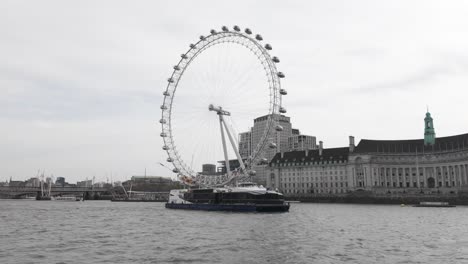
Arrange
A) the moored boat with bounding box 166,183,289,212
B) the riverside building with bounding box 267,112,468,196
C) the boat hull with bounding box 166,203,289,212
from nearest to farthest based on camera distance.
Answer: the boat hull with bounding box 166,203,289,212
the moored boat with bounding box 166,183,289,212
the riverside building with bounding box 267,112,468,196

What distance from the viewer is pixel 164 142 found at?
87688mm

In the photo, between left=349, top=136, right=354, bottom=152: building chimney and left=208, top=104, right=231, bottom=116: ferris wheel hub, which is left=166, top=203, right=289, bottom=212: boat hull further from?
left=349, top=136, right=354, bottom=152: building chimney

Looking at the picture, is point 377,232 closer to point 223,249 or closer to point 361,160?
point 223,249

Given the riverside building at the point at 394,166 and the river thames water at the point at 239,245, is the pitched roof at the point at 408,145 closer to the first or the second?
the riverside building at the point at 394,166

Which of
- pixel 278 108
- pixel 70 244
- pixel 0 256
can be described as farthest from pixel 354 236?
pixel 278 108

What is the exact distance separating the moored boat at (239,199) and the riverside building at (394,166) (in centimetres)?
9158

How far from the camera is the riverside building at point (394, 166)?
165625 millimetres

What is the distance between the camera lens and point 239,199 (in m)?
83.4

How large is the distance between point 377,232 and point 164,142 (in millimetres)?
50622

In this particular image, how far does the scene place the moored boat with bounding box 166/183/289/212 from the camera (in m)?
80.3

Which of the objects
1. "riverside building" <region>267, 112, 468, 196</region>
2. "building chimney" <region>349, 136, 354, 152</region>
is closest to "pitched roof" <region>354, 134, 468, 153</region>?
"riverside building" <region>267, 112, 468, 196</region>

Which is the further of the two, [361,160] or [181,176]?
[361,160]

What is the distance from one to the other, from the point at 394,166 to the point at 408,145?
1125 cm

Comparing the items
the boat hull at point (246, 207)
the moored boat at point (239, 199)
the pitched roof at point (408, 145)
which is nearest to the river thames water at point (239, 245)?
the boat hull at point (246, 207)
